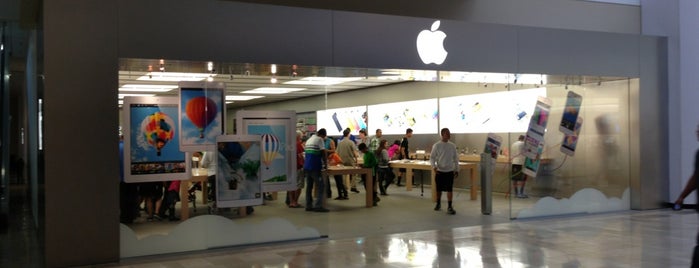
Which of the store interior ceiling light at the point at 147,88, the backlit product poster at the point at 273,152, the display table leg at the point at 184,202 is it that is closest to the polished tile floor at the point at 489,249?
the display table leg at the point at 184,202

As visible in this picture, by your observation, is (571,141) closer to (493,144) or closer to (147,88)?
(493,144)

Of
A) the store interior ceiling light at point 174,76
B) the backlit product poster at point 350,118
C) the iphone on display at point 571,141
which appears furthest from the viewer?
the backlit product poster at point 350,118

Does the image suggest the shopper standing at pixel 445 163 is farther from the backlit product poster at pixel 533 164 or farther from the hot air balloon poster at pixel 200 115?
the hot air balloon poster at pixel 200 115

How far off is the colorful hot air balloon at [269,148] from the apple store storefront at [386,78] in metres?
0.03

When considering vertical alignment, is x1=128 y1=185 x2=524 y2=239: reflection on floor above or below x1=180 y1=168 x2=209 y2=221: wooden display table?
below

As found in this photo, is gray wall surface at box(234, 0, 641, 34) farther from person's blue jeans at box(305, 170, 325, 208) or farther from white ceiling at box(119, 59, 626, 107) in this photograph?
person's blue jeans at box(305, 170, 325, 208)

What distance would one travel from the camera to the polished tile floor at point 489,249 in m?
6.38

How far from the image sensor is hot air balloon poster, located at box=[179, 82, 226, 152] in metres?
7.21

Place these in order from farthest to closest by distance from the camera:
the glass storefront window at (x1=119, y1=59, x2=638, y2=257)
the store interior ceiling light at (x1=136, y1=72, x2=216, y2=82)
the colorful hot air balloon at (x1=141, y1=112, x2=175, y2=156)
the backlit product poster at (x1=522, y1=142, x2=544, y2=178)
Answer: the backlit product poster at (x1=522, y1=142, x2=544, y2=178), the glass storefront window at (x1=119, y1=59, x2=638, y2=257), the store interior ceiling light at (x1=136, y1=72, x2=216, y2=82), the colorful hot air balloon at (x1=141, y1=112, x2=175, y2=156)

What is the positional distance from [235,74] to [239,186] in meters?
1.46

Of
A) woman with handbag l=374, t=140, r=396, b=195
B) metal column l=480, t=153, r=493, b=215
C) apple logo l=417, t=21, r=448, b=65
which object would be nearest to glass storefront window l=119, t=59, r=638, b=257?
apple logo l=417, t=21, r=448, b=65

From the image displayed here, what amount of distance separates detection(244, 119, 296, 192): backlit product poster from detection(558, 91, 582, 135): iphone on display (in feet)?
17.4

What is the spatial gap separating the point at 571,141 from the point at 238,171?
245 inches

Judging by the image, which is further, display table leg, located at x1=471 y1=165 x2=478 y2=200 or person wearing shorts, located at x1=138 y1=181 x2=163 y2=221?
display table leg, located at x1=471 y1=165 x2=478 y2=200
